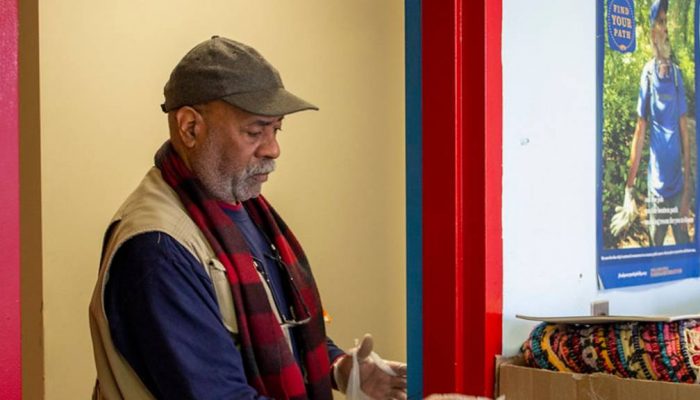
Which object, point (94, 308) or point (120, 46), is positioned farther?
point (120, 46)

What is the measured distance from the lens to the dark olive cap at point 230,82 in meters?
1.51

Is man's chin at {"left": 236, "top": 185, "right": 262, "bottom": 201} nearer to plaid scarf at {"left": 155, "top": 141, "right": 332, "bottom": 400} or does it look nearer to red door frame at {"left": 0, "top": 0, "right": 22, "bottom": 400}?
plaid scarf at {"left": 155, "top": 141, "right": 332, "bottom": 400}

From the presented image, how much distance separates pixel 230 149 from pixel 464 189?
0.46 metres

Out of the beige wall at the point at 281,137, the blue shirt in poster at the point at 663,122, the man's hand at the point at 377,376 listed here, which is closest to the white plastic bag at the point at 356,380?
the man's hand at the point at 377,376

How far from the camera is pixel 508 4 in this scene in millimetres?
1421

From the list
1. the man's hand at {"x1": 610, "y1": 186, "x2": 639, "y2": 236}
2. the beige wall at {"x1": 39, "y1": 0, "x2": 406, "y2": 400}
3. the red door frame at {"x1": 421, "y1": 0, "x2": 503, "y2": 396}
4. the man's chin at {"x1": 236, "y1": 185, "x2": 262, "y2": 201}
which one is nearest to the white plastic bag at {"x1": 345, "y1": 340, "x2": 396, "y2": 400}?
the red door frame at {"x1": 421, "y1": 0, "x2": 503, "y2": 396}

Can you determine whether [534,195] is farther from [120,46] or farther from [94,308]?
[120,46]

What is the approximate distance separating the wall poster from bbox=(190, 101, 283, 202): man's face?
665mm

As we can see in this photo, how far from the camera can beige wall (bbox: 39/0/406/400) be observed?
247cm

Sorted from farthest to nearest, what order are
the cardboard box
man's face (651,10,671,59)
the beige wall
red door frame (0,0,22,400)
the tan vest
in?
→ the beige wall, man's face (651,10,671,59), the tan vest, the cardboard box, red door frame (0,0,22,400)

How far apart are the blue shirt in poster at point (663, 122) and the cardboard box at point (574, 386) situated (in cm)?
60

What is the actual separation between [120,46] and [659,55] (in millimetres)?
1601

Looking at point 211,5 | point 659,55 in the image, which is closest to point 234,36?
point 211,5

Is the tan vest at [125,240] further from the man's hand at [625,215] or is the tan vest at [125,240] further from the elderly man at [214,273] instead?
the man's hand at [625,215]
